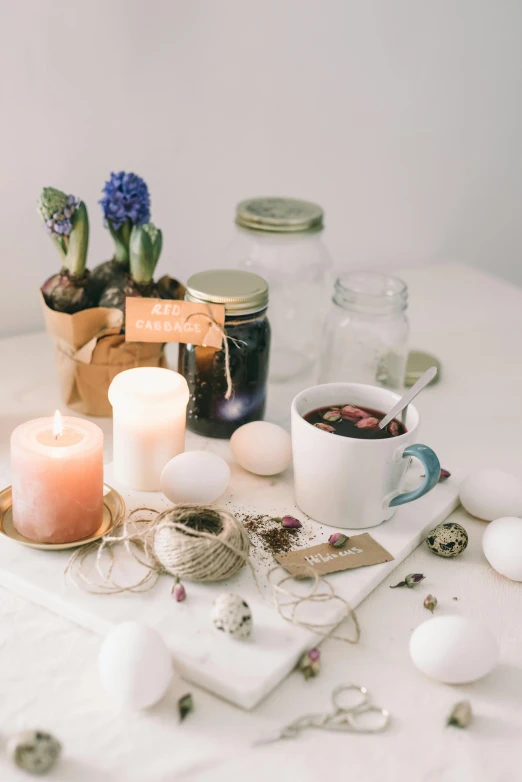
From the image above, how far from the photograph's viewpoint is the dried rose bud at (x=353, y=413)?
89 centimetres

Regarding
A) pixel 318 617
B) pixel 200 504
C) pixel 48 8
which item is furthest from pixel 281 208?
pixel 318 617

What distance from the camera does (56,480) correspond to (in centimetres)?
76

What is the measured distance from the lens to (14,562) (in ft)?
2.54

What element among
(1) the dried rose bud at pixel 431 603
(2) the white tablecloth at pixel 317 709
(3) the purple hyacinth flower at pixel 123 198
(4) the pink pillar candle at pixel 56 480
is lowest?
(2) the white tablecloth at pixel 317 709

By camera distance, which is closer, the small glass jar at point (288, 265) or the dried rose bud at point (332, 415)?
the dried rose bud at point (332, 415)

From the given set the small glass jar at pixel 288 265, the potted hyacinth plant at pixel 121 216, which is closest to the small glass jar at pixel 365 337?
the small glass jar at pixel 288 265

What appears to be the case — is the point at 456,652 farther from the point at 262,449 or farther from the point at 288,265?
the point at 288,265

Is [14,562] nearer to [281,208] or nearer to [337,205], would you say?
[281,208]

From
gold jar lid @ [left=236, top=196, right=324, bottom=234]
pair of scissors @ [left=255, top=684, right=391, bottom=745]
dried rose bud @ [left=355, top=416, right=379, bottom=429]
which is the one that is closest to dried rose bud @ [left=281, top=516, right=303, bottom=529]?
dried rose bud @ [left=355, top=416, right=379, bottom=429]

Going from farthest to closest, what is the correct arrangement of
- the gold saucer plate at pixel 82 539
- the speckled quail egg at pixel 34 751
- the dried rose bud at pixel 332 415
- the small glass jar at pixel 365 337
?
the small glass jar at pixel 365 337 < the dried rose bud at pixel 332 415 < the gold saucer plate at pixel 82 539 < the speckled quail egg at pixel 34 751

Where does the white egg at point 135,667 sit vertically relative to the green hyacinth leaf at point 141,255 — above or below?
below

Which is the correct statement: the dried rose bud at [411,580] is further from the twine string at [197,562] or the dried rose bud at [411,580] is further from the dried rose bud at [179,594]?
the dried rose bud at [179,594]

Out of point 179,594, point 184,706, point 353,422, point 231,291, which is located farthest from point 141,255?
point 184,706

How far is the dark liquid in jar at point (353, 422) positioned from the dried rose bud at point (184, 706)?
306mm
